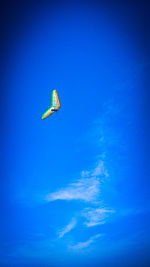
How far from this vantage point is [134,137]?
473 centimetres

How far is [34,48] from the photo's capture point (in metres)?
4.61

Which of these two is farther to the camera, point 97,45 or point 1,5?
point 97,45

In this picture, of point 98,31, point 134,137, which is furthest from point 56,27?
point 134,137

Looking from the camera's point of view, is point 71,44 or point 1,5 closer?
point 1,5

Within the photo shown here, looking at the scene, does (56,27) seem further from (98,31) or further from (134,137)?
(134,137)

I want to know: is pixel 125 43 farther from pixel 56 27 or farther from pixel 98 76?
pixel 56 27

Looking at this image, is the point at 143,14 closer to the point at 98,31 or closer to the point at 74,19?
the point at 98,31

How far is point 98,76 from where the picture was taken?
479cm

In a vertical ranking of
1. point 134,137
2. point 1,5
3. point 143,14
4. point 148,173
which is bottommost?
point 148,173

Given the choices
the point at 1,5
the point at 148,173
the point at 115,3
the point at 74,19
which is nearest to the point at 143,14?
the point at 115,3

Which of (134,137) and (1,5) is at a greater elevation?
(1,5)

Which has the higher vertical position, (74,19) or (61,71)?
(74,19)

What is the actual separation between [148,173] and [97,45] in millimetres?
2696

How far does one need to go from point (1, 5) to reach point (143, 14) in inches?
107
